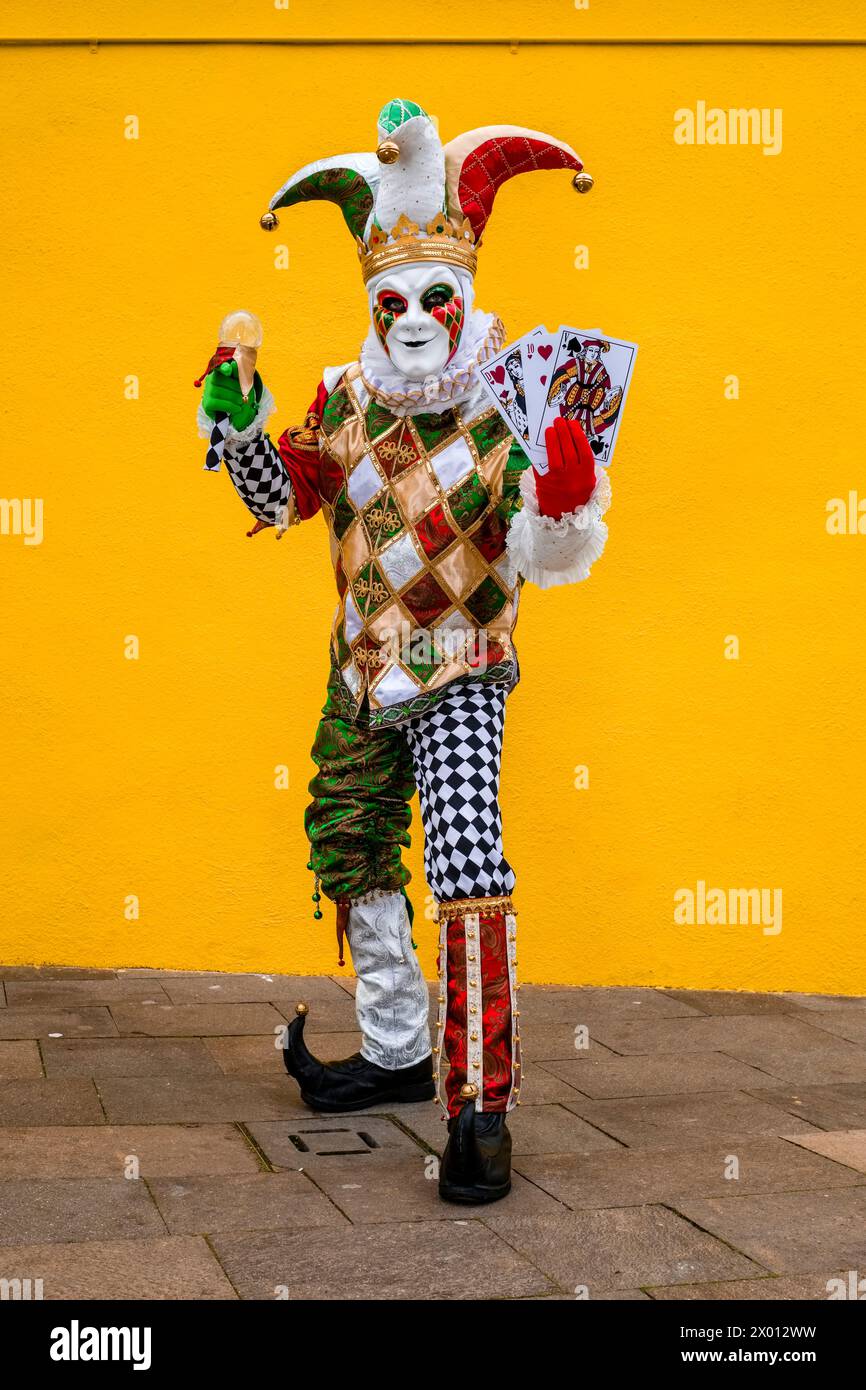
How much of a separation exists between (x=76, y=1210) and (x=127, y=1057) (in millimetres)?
1155

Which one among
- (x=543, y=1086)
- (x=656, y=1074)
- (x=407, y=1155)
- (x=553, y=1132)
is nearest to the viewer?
(x=407, y=1155)

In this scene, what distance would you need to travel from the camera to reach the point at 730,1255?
9.87ft

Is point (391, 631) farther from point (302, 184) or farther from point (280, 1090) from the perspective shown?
point (280, 1090)

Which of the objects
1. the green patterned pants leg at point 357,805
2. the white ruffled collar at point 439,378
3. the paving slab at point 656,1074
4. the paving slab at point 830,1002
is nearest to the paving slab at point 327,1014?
the paving slab at point 656,1074

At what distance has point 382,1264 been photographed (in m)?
2.94

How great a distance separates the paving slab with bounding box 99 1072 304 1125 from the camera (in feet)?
12.6

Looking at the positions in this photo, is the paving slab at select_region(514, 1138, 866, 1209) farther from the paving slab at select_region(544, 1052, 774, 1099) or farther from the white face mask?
the white face mask

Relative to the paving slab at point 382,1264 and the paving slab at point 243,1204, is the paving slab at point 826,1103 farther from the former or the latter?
the paving slab at point 243,1204

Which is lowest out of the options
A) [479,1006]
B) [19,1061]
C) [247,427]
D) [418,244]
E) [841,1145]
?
[841,1145]

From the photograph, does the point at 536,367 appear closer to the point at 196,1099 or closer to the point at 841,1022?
the point at 196,1099

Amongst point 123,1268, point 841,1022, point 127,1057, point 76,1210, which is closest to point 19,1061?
point 127,1057

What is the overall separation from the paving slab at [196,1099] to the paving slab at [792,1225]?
1125mm

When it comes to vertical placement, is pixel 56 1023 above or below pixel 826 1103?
above

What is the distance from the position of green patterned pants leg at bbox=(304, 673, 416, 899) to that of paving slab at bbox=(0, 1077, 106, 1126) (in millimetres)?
784
